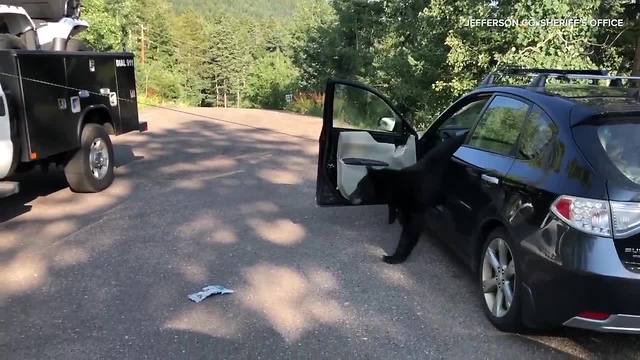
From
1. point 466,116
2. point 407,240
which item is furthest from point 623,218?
point 466,116

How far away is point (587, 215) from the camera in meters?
3.06

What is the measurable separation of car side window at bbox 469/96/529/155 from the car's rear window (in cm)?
71

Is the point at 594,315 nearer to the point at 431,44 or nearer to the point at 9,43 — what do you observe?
the point at 9,43

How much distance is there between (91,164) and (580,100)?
5.79 meters

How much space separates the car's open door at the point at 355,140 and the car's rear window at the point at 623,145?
247 cm

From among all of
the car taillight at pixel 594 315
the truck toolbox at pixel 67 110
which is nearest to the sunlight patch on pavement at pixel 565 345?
the car taillight at pixel 594 315

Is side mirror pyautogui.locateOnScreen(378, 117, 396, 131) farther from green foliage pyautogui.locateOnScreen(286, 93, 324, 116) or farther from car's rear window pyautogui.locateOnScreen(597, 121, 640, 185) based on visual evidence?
green foliage pyautogui.locateOnScreen(286, 93, 324, 116)

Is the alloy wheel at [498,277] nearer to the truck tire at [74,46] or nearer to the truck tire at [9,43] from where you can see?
the truck tire at [9,43]

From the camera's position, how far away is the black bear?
4.76m

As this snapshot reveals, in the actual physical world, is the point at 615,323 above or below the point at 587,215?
below

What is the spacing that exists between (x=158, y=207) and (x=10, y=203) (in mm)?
1773

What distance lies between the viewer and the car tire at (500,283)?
11.7ft

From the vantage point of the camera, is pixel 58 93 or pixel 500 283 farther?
pixel 58 93

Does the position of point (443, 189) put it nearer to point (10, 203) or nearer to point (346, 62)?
point (10, 203)
